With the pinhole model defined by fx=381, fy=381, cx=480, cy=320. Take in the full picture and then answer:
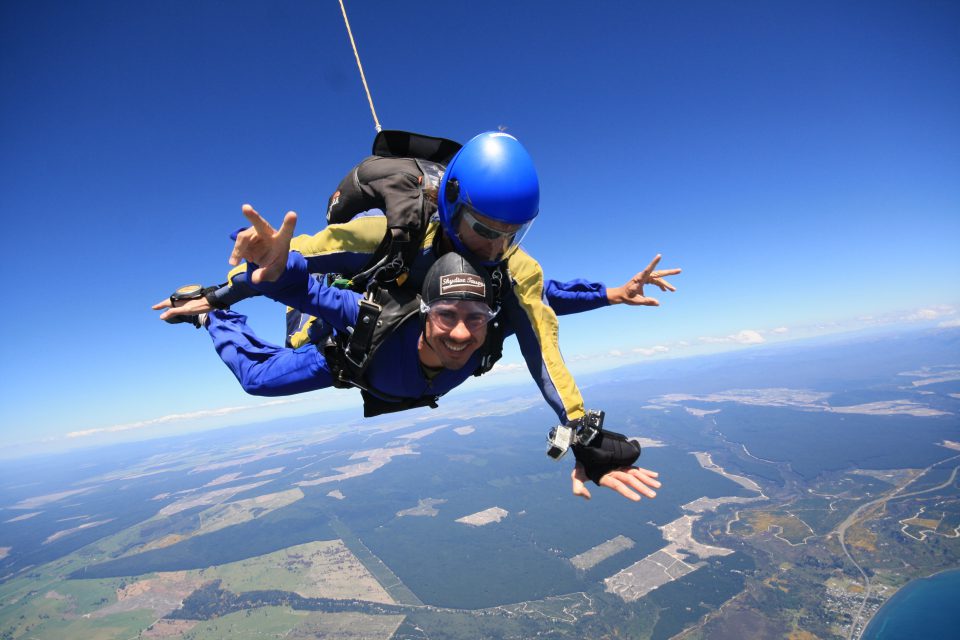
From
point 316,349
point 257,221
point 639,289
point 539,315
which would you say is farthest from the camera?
point 639,289

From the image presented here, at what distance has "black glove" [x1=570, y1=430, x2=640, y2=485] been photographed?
7.70ft

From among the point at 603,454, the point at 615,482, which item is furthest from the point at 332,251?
the point at 615,482

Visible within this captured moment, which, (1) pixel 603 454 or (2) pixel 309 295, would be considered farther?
(1) pixel 603 454

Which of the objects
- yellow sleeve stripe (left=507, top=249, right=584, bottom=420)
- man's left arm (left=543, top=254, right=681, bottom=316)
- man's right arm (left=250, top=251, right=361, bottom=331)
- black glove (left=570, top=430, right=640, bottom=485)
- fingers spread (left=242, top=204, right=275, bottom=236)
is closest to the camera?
fingers spread (left=242, top=204, right=275, bottom=236)

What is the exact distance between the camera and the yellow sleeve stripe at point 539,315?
2607 millimetres

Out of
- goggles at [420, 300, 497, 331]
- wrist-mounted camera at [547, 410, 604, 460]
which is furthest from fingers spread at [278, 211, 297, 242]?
wrist-mounted camera at [547, 410, 604, 460]

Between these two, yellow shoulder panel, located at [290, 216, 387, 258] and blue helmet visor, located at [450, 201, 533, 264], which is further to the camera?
blue helmet visor, located at [450, 201, 533, 264]

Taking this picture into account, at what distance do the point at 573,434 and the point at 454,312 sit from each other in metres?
1.07

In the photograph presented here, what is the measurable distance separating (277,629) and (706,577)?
3839 centimetres

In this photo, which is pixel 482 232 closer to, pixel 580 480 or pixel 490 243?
pixel 490 243

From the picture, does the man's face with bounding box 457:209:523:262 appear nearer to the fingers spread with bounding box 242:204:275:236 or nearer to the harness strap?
the harness strap

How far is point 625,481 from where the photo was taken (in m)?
2.32

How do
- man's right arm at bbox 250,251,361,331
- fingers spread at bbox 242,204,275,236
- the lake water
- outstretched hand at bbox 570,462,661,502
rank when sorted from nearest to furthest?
1. fingers spread at bbox 242,204,275,236
2. man's right arm at bbox 250,251,361,331
3. outstretched hand at bbox 570,462,661,502
4. the lake water

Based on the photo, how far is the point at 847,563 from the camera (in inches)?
1309
